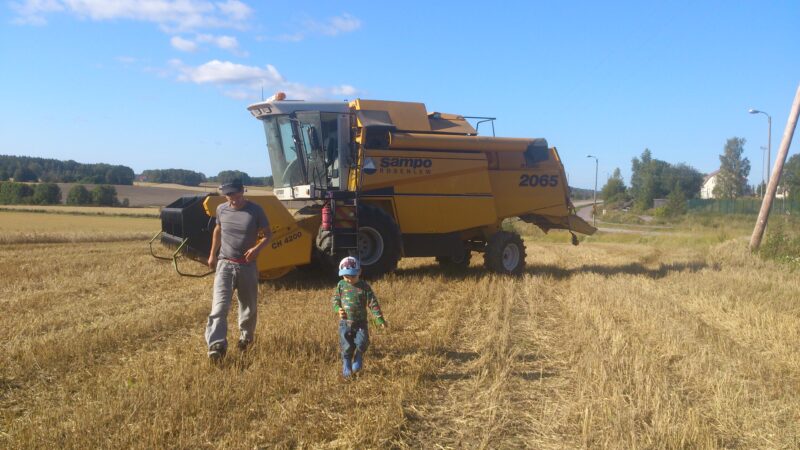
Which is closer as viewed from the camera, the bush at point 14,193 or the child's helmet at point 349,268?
the child's helmet at point 349,268

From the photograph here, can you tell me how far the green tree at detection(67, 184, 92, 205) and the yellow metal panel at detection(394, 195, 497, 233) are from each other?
5325cm

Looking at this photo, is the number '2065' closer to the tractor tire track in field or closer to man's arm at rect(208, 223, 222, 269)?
the tractor tire track in field

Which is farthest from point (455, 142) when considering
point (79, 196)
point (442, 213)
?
point (79, 196)

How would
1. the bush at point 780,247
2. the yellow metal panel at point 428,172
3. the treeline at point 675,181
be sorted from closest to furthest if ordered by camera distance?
the yellow metal panel at point 428,172 < the bush at point 780,247 < the treeline at point 675,181

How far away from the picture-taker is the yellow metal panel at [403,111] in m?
11.3

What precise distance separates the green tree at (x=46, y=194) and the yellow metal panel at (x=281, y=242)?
54.6m

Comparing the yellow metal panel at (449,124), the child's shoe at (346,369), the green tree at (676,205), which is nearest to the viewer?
the child's shoe at (346,369)

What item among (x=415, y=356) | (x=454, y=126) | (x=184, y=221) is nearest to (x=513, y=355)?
(x=415, y=356)

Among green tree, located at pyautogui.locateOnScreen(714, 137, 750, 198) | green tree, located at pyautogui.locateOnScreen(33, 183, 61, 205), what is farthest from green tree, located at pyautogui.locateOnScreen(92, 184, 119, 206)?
green tree, located at pyautogui.locateOnScreen(714, 137, 750, 198)

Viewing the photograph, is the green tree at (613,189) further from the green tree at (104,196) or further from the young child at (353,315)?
the young child at (353,315)

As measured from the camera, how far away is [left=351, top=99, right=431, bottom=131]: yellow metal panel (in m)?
11.3

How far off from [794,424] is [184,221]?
7475 millimetres

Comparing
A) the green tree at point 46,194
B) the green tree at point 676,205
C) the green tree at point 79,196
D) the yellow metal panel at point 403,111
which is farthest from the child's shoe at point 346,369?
the green tree at point 46,194

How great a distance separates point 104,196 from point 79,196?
246 cm
